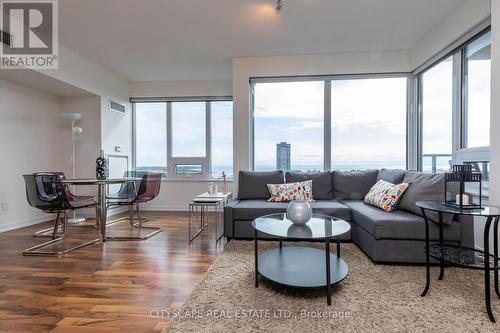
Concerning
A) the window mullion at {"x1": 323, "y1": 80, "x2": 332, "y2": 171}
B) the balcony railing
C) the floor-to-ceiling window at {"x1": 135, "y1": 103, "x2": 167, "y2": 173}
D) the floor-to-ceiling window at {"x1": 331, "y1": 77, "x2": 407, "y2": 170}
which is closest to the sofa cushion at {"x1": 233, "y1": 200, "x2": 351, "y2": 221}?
the window mullion at {"x1": 323, "y1": 80, "x2": 332, "y2": 171}

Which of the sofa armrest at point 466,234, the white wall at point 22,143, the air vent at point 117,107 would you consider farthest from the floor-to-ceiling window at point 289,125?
the white wall at point 22,143

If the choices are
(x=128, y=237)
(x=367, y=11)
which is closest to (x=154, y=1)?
(x=367, y=11)

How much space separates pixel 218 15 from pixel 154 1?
2.23ft

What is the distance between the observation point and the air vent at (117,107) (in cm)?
466

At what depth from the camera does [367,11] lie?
2.83 m

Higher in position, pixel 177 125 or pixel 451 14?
pixel 451 14

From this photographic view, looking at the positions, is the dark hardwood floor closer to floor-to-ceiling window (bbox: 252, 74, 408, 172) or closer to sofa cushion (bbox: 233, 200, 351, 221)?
sofa cushion (bbox: 233, 200, 351, 221)

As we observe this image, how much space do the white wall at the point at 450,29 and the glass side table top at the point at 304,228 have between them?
250cm

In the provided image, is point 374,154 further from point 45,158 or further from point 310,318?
point 45,158

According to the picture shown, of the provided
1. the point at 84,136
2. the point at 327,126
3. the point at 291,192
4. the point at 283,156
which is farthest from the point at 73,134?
the point at 327,126

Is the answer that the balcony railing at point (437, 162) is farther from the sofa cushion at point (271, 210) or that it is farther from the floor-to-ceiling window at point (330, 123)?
the sofa cushion at point (271, 210)

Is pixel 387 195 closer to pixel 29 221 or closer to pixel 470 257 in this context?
pixel 470 257

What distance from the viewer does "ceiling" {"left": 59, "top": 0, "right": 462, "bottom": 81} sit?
272 cm

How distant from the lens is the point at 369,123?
13.5 feet
